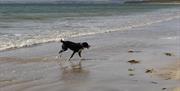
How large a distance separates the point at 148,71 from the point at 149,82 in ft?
4.57

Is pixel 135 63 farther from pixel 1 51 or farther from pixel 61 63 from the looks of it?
pixel 1 51

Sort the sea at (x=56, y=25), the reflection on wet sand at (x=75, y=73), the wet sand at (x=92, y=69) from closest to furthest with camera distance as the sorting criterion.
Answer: the wet sand at (x=92, y=69) < the reflection on wet sand at (x=75, y=73) < the sea at (x=56, y=25)

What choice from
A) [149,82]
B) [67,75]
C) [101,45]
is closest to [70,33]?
[101,45]

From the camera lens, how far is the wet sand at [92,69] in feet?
29.8

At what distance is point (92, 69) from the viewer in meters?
11.4

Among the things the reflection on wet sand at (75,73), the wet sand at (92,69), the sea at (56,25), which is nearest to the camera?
the wet sand at (92,69)

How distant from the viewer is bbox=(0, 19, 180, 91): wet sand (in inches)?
357

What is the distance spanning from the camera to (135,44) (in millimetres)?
17250

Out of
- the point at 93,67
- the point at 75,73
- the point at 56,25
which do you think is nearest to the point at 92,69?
the point at 93,67

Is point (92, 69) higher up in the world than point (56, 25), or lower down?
lower down

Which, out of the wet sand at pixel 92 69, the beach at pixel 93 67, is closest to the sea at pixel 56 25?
the beach at pixel 93 67

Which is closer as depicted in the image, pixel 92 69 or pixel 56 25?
pixel 92 69

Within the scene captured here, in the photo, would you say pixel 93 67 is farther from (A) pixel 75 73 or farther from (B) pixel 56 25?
(B) pixel 56 25

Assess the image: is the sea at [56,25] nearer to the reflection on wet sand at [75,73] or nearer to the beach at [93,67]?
the beach at [93,67]
